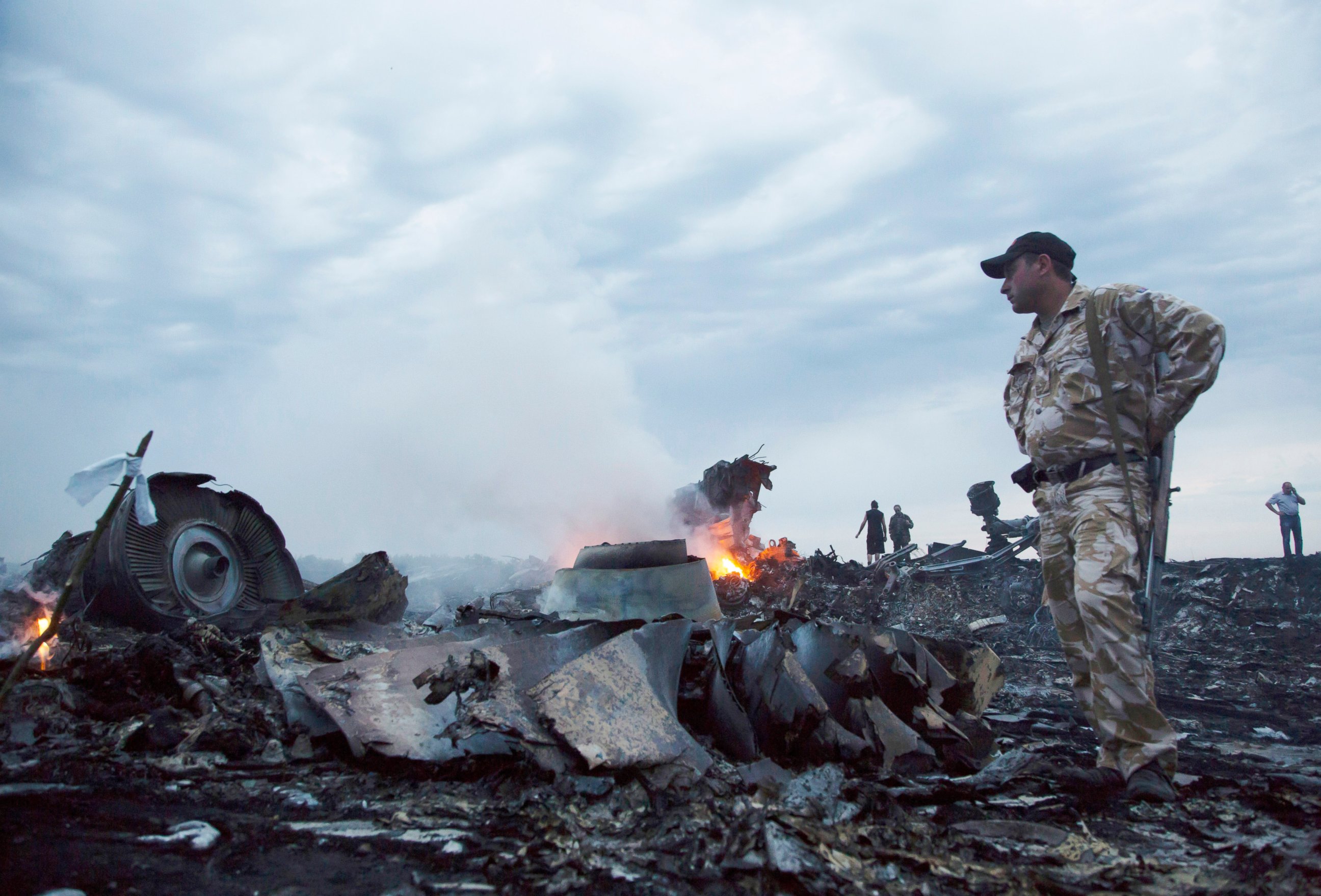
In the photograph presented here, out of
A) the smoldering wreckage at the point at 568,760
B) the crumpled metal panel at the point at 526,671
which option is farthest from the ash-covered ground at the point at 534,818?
the crumpled metal panel at the point at 526,671

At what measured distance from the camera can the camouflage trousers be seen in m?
2.95

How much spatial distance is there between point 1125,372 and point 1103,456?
1.39 ft

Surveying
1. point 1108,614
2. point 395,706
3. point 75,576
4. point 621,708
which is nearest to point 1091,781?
point 1108,614

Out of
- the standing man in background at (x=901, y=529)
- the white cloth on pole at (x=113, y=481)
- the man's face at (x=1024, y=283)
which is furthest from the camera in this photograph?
the standing man in background at (x=901, y=529)

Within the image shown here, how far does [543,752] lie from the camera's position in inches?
104

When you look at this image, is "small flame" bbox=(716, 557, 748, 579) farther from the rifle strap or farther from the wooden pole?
the wooden pole

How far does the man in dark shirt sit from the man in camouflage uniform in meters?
13.5

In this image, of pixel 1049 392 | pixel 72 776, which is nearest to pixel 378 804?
pixel 72 776

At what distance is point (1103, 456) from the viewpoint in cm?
336

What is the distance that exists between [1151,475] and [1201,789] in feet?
4.45

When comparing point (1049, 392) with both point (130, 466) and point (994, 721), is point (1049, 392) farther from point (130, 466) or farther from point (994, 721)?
point (130, 466)

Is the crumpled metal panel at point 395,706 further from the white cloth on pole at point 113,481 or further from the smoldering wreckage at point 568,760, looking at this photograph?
the white cloth on pole at point 113,481

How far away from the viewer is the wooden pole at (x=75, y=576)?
7.59ft

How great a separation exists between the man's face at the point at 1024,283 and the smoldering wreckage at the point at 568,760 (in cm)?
191
